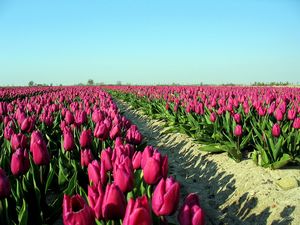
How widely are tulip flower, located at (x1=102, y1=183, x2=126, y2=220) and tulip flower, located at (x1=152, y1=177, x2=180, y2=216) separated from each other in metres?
0.18

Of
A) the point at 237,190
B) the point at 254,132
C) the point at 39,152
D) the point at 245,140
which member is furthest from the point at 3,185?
the point at 254,132

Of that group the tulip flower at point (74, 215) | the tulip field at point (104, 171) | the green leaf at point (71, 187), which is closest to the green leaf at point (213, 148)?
the tulip field at point (104, 171)

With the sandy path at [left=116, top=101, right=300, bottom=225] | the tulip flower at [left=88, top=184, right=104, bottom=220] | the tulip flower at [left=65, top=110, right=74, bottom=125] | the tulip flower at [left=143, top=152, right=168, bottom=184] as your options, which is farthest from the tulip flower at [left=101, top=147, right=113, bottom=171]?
the tulip flower at [left=65, top=110, right=74, bottom=125]

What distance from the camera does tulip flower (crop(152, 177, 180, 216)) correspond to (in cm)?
171

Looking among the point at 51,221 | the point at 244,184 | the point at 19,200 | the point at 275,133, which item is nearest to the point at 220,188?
the point at 244,184

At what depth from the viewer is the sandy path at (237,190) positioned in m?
3.77

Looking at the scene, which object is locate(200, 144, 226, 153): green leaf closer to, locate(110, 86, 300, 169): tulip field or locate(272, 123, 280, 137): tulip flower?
locate(110, 86, 300, 169): tulip field

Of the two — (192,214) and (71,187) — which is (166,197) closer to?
(192,214)

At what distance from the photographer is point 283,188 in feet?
13.7

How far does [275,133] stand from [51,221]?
3.15m

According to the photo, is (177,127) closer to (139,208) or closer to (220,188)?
(220,188)

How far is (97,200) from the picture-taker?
1.75 m

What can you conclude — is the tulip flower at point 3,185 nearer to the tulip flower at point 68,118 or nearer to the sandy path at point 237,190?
the sandy path at point 237,190

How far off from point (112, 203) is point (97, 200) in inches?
3.8
